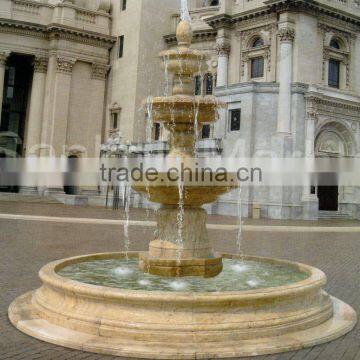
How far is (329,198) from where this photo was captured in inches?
1491

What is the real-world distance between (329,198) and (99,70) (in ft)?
81.4

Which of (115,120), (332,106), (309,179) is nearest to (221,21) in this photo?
(332,106)

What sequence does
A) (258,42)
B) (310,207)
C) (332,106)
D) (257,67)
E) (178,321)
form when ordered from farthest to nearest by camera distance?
(258,42) < (257,67) < (332,106) < (310,207) < (178,321)

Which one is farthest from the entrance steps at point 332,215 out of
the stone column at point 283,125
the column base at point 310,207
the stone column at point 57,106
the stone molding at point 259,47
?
the stone column at point 57,106

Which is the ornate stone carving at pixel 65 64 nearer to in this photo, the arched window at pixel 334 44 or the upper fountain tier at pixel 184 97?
the arched window at pixel 334 44

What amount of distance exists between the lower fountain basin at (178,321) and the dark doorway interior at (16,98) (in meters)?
43.2

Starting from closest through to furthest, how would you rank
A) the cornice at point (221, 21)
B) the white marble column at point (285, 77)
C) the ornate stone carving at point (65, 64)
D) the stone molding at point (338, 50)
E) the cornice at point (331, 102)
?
the white marble column at point (285, 77), the cornice at point (331, 102), the stone molding at point (338, 50), the cornice at point (221, 21), the ornate stone carving at point (65, 64)

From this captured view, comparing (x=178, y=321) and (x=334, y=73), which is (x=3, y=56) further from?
(x=178, y=321)

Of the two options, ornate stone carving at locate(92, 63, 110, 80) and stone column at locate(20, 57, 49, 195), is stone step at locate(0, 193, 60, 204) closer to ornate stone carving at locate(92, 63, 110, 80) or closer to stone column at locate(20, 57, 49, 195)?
stone column at locate(20, 57, 49, 195)

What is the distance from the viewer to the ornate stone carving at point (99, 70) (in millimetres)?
47125

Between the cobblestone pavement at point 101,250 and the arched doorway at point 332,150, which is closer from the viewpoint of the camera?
the cobblestone pavement at point 101,250

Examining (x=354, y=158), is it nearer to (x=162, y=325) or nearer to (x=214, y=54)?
(x=214, y=54)

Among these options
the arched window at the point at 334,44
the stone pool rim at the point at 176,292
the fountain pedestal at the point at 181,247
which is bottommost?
the stone pool rim at the point at 176,292

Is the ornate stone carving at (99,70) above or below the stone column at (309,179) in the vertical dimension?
above
